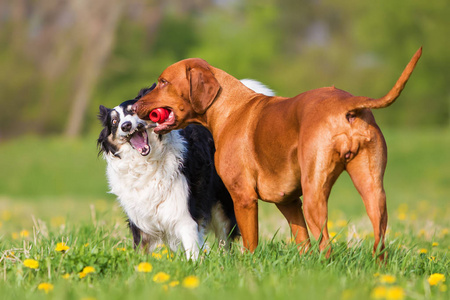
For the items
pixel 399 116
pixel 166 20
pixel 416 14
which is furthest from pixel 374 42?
pixel 166 20

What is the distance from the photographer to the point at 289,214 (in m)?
4.48

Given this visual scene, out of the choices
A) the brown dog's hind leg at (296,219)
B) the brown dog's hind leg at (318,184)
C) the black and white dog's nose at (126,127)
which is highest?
the black and white dog's nose at (126,127)

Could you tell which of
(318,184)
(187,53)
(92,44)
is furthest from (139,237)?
(187,53)

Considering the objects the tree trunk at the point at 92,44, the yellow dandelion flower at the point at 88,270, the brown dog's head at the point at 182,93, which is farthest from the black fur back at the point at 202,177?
the tree trunk at the point at 92,44

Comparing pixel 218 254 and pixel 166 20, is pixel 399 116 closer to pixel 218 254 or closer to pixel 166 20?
pixel 166 20

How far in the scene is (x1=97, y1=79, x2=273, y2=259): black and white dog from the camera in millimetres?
4992

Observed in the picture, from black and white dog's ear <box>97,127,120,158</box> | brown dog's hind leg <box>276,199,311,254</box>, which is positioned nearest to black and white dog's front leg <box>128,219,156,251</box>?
black and white dog's ear <box>97,127,120,158</box>

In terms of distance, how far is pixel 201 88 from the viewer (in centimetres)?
446

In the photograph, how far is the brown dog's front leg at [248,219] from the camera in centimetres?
412

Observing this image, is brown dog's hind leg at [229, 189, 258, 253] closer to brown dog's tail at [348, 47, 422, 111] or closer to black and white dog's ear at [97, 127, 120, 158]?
brown dog's tail at [348, 47, 422, 111]

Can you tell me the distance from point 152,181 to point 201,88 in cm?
109

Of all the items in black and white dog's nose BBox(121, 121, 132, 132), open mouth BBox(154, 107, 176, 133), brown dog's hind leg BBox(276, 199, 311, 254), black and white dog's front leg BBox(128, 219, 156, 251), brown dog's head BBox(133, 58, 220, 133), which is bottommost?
black and white dog's front leg BBox(128, 219, 156, 251)

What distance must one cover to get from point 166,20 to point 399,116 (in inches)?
604

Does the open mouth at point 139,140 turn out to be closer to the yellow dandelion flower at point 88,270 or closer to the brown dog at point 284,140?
the brown dog at point 284,140
